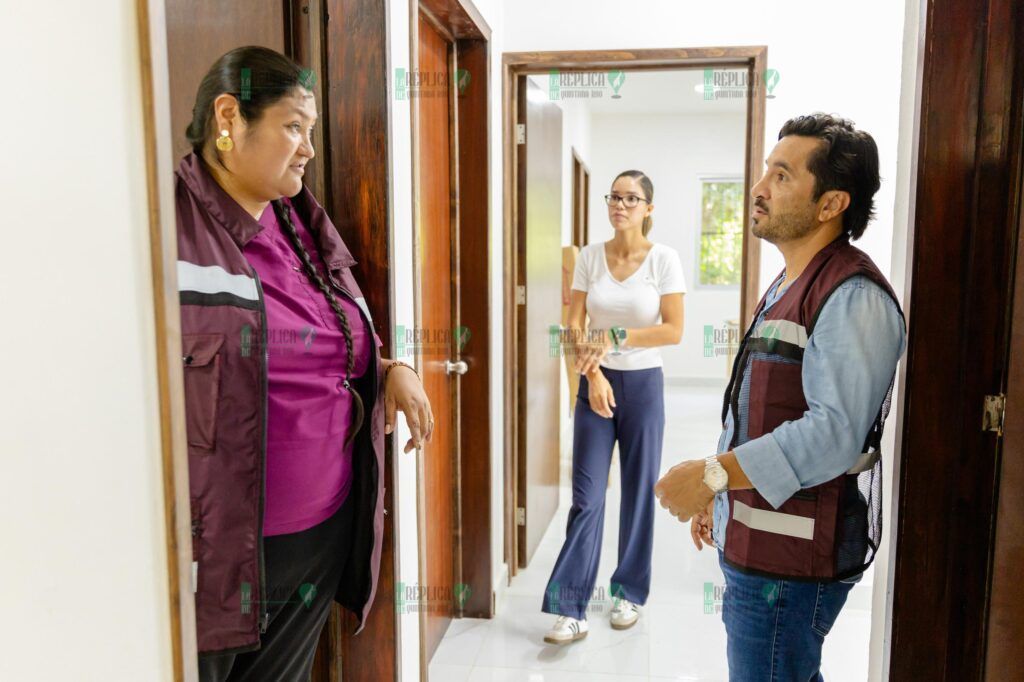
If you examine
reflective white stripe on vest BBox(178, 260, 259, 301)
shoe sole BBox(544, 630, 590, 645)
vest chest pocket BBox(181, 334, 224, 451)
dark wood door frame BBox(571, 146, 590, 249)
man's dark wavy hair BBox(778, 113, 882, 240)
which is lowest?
shoe sole BBox(544, 630, 590, 645)

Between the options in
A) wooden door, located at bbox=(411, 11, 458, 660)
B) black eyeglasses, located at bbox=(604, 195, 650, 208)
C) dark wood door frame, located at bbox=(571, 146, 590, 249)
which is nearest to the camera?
wooden door, located at bbox=(411, 11, 458, 660)

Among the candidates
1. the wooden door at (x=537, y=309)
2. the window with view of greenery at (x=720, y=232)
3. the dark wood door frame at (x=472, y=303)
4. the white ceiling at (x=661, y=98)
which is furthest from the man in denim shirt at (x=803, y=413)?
the window with view of greenery at (x=720, y=232)

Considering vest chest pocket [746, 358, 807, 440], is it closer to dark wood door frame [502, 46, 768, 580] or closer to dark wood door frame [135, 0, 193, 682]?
dark wood door frame [135, 0, 193, 682]

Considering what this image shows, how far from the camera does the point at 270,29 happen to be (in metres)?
1.46

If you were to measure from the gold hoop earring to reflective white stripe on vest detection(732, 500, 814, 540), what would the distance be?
104 centimetres

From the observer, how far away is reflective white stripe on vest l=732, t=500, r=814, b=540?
1.21 m

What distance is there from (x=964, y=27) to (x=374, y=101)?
1042 millimetres

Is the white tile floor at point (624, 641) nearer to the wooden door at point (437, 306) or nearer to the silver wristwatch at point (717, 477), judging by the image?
the wooden door at point (437, 306)

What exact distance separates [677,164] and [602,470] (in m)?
5.45

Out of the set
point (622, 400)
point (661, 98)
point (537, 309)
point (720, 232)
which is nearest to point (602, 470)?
point (622, 400)

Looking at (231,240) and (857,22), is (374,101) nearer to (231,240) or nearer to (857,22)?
(231,240)

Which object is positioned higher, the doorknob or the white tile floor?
the doorknob

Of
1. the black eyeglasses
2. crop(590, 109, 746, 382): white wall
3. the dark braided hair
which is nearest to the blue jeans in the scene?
the dark braided hair

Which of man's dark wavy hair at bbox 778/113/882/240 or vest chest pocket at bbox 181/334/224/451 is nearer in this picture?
vest chest pocket at bbox 181/334/224/451
